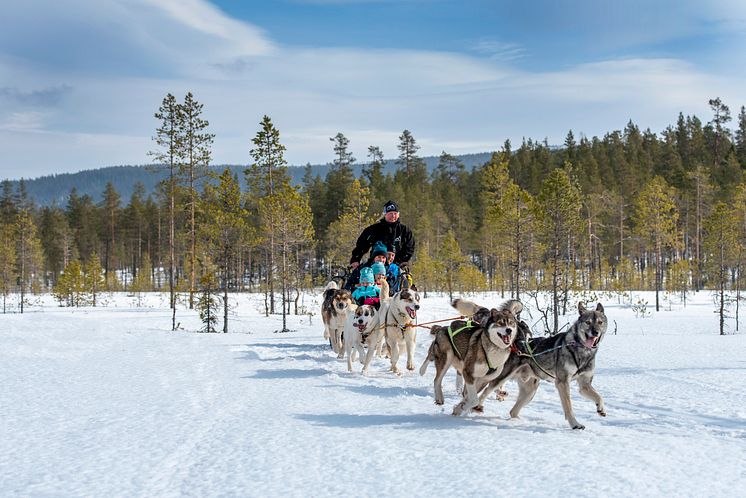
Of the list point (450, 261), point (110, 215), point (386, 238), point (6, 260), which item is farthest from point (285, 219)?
point (110, 215)

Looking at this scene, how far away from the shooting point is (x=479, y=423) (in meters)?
5.67

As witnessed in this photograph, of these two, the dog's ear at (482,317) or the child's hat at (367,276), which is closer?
the dog's ear at (482,317)

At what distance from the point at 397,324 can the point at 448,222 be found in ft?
168

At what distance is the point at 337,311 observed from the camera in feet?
35.3

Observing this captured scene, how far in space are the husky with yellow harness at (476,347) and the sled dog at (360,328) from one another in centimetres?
259

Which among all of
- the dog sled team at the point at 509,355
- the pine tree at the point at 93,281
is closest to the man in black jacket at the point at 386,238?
the dog sled team at the point at 509,355

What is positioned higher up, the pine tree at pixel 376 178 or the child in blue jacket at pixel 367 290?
the pine tree at pixel 376 178

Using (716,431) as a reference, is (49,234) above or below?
above

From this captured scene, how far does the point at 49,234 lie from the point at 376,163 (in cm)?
4081

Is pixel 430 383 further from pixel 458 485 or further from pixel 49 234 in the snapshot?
pixel 49 234

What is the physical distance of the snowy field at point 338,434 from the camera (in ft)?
12.8

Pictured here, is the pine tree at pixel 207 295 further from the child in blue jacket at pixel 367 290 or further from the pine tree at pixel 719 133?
the pine tree at pixel 719 133

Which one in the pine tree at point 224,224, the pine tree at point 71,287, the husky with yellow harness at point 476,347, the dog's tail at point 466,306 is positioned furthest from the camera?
the pine tree at point 71,287

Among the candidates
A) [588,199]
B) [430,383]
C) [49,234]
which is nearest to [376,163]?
[588,199]
